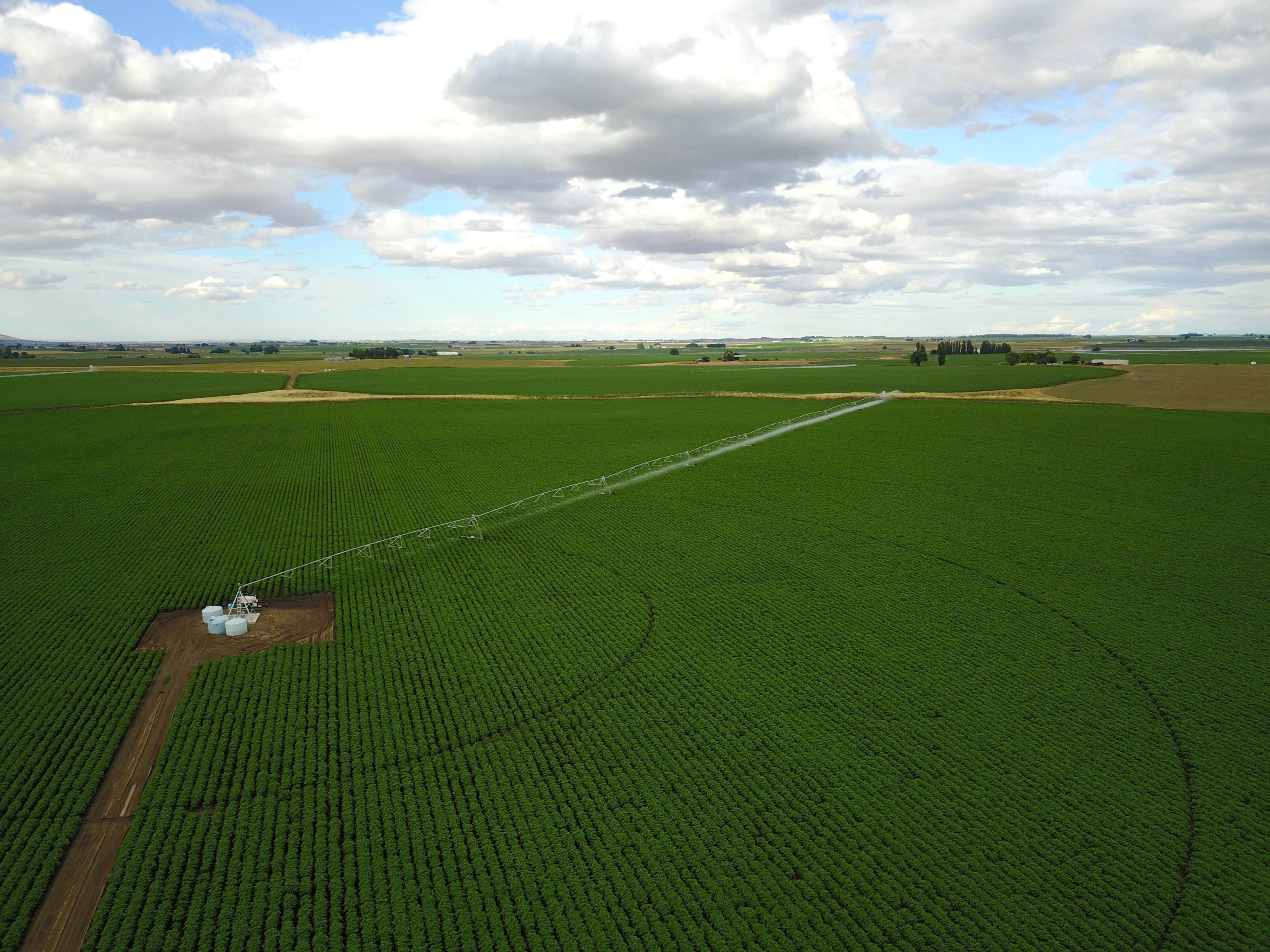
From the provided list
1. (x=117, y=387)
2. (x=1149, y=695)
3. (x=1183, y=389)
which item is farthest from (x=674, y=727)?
(x=117, y=387)

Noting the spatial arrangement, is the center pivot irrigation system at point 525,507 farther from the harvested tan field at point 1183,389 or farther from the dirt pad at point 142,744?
the harvested tan field at point 1183,389

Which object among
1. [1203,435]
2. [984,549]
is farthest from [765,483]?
[1203,435]

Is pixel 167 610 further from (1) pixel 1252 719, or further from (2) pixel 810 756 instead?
(1) pixel 1252 719

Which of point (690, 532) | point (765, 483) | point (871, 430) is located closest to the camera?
point (690, 532)

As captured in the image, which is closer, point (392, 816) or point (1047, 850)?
point (1047, 850)

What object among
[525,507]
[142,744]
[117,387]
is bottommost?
[142,744]

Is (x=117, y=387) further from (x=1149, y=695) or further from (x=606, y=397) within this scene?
(x=1149, y=695)
